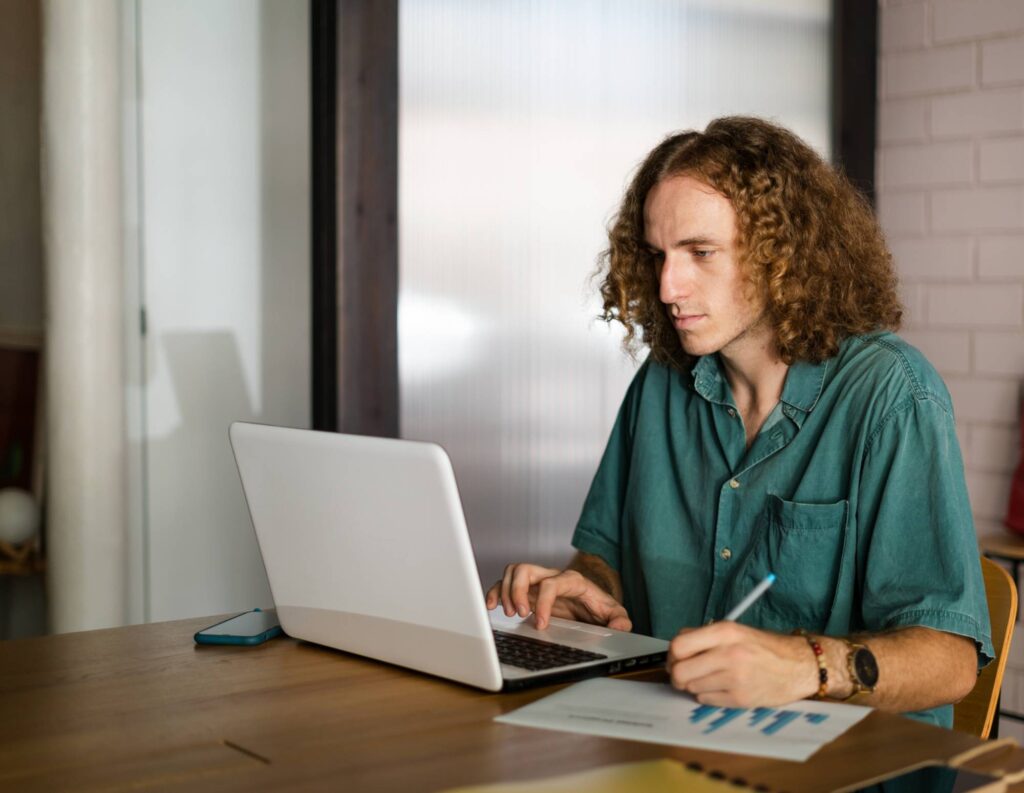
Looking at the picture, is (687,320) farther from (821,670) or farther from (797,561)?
(821,670)

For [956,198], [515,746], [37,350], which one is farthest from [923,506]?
[956,198]

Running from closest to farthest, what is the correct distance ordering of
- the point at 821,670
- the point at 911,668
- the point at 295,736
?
1. the point at 295,736
2. the point at 821,670
3. the point at 911,668

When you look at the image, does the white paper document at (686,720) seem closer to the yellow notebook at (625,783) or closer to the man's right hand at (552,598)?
the yellow notebook at (625,783)

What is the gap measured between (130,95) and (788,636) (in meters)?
1.63

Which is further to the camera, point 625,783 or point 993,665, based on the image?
point 993,665

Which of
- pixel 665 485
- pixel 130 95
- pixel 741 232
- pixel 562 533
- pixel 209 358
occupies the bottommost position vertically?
pixel 562 533

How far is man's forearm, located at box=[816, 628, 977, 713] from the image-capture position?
131 centimetres

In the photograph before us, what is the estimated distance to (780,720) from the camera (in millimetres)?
1153

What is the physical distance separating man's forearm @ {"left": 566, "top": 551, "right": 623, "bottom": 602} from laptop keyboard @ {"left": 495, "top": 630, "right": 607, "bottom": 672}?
46 centimetres

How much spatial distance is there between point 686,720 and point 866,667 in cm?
27

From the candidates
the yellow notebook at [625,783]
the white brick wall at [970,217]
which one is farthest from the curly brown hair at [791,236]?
the white brick wall at [970,217]

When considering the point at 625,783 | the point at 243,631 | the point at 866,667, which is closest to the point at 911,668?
the point at 866,667

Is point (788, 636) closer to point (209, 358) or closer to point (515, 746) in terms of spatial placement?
point (515, 746)

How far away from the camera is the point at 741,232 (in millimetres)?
1780
